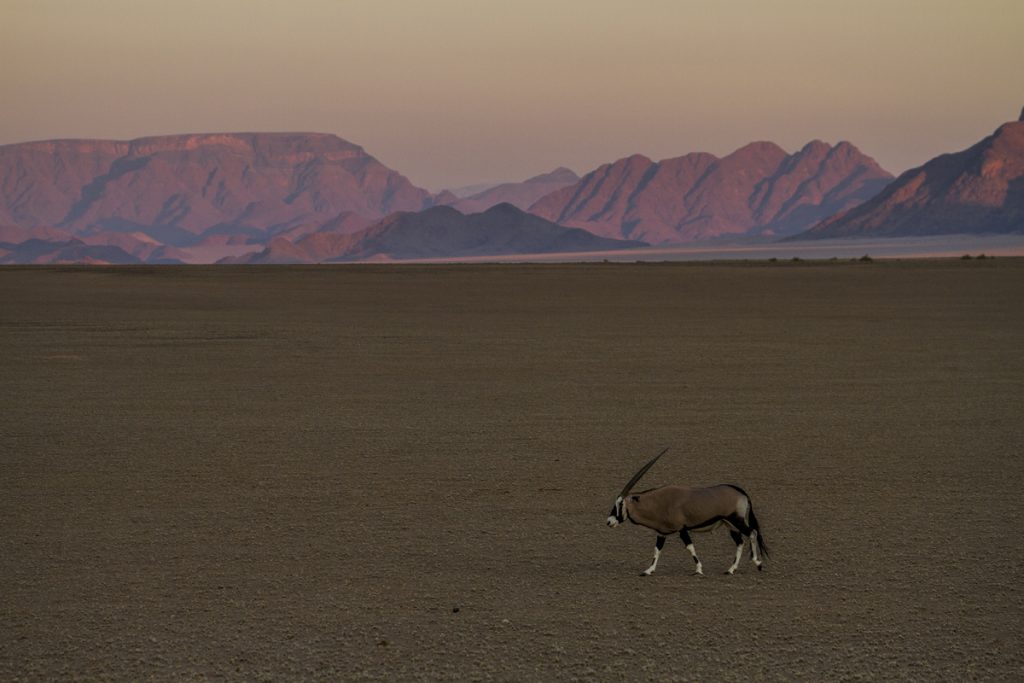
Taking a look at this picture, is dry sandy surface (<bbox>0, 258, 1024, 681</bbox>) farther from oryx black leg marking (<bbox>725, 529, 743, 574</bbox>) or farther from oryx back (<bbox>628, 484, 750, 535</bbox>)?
oryx back (<bbox>628, 484, 750, 535</bbox>)

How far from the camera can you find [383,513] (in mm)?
9375

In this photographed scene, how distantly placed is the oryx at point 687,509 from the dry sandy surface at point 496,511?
42 centimetres

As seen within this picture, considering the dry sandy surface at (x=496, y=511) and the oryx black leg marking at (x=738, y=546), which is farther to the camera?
the oryx black leg marking at (x=738, y=546)

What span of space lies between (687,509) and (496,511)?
2.61m

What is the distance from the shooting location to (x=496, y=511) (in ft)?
31.0

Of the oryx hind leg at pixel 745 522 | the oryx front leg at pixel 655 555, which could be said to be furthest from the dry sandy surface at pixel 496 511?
the oryx hind leg at pixel 745 522

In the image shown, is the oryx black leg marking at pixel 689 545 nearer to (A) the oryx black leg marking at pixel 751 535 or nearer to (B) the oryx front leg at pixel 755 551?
(A) the oryx black leg marking at pixel 751 535

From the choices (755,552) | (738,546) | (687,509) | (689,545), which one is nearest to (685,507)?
(687,509)

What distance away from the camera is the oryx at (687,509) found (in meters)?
7.11

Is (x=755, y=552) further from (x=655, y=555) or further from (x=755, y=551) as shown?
(x=655, y=555)

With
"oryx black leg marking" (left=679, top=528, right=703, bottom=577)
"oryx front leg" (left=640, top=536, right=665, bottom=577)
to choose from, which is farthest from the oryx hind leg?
"oryx front leg" (left=640, top=536, right=665, bottom=577)

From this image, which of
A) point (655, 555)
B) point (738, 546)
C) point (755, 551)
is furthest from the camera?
point (755, 551)

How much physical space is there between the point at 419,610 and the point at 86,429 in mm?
8053

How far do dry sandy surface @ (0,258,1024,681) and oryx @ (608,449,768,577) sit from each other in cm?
42
